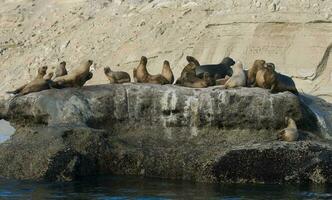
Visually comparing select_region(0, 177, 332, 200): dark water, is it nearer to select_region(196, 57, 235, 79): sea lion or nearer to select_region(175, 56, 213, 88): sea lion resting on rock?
select_region(175, 56, 213, 88): sea lion resting on rock

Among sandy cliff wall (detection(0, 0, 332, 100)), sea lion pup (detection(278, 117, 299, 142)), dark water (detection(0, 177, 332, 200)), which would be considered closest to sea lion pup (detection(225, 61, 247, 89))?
sea lion pup (detection(278, 117, 299, 142))

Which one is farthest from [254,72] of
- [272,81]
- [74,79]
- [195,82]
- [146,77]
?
[74,79]

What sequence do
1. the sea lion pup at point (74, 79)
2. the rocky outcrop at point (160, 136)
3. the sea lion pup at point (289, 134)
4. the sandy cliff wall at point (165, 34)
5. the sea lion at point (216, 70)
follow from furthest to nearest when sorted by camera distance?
the sandy cliff wall at point (165, 34), the sea lion at point (216, 70), the sea lion pup at point (74, 79), the sea lion pup at point (289, 134), the rocky outcrop at point (160, 136)

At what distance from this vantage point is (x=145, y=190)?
15.8 meters

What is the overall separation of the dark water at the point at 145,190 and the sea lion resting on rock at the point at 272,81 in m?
2.69

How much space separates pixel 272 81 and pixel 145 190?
4.07 meters

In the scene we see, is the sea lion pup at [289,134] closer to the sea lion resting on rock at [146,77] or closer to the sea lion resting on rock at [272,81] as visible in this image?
the sea lion resting on rock at [272,81]

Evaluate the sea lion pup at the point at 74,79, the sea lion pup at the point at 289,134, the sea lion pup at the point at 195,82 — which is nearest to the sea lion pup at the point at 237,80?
the sea lion pup at the point at 195,82

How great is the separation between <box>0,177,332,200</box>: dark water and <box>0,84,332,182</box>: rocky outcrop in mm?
460

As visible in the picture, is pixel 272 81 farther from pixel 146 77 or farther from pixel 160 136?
pixel 146 77

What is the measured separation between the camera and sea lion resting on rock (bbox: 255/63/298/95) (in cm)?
1842

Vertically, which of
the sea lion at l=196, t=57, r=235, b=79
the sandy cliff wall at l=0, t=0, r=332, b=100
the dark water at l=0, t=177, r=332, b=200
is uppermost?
the sandy cliff wall at l=0, t=0, r=332, b=100

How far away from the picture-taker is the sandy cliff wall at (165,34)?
40.7 metres

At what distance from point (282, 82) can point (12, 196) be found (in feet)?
20.6
